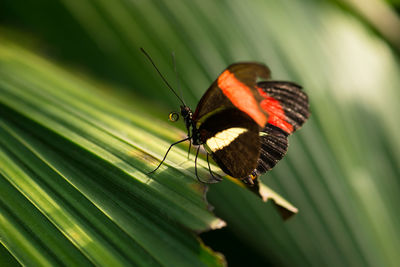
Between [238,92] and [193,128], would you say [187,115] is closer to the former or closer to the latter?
[193,128]

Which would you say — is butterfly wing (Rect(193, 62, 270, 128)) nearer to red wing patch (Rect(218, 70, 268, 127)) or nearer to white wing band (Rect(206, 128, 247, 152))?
red wing patch (Rect(218, 70, 268, 127))

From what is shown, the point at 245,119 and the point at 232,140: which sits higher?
the point at 245,119

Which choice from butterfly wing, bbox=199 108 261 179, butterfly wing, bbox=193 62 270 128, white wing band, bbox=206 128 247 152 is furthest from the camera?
white wing band, bbox=206 128 247 152

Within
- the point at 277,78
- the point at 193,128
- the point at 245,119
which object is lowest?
the point at 193,128

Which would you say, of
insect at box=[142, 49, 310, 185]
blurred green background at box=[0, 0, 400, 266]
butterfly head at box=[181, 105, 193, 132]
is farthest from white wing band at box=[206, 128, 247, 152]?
blurred green background at box=[0, 0, 400, 266]

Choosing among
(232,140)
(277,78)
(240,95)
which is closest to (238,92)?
(240,95)

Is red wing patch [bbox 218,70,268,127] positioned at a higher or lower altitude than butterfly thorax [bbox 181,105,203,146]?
higher

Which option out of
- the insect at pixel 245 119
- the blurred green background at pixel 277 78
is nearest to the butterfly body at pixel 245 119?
the insect at pixel 245 119
